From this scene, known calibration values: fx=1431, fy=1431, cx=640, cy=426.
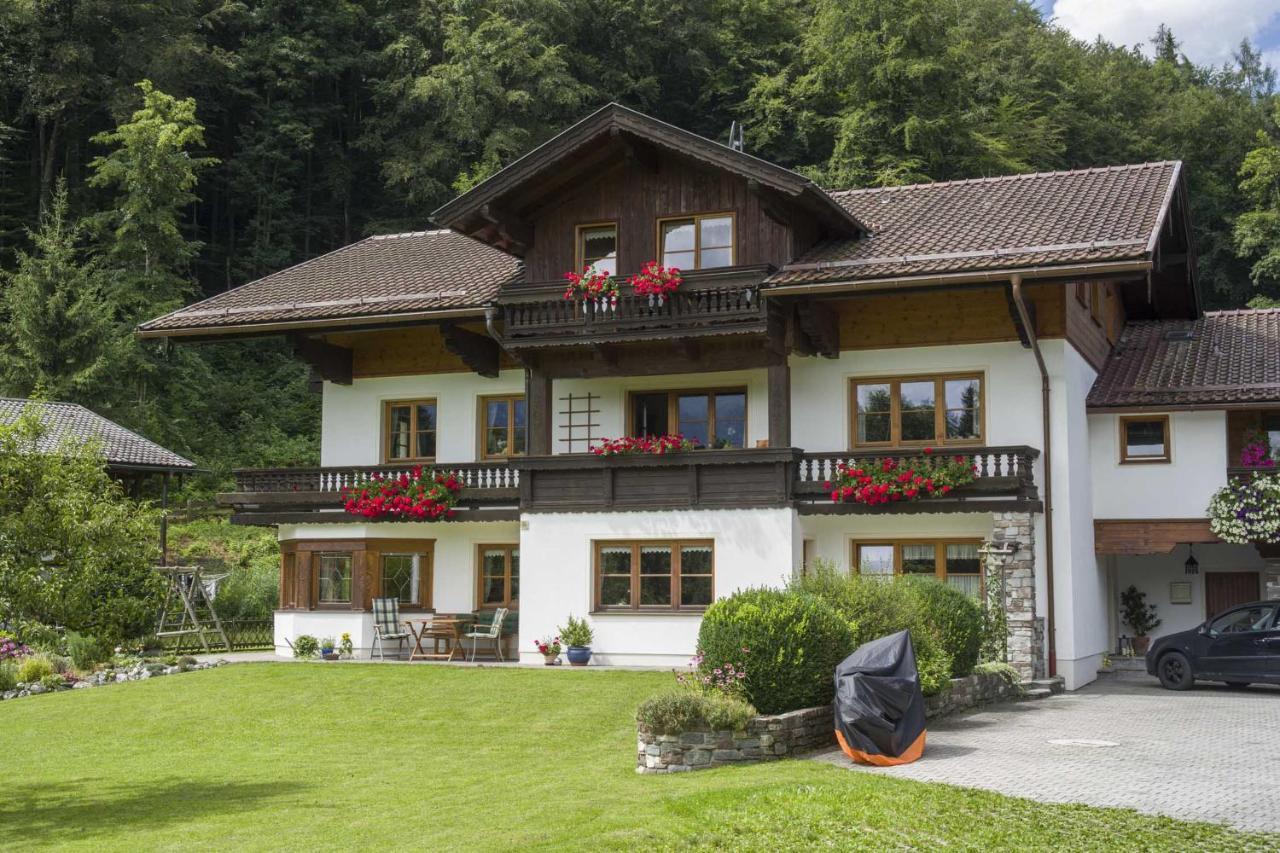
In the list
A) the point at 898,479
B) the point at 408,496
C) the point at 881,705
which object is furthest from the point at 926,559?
the point at 881,705

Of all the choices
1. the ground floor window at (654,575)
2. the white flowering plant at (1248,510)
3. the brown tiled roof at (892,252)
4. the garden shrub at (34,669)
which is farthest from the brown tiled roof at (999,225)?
the garden shrub at (34,669)

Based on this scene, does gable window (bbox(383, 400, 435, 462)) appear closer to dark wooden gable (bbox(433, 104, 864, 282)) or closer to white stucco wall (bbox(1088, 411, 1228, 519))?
dark wooden gable (bbox(433, 104, 864, 282))

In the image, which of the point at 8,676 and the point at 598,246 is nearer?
the point at 8,676

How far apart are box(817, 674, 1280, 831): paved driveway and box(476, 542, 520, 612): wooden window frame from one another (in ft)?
32.7

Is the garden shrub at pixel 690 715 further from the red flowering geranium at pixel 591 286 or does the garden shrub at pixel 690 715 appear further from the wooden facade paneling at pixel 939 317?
the red flowering geranium at pixel 591 286

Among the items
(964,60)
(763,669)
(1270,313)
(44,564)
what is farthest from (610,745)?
(964,60)

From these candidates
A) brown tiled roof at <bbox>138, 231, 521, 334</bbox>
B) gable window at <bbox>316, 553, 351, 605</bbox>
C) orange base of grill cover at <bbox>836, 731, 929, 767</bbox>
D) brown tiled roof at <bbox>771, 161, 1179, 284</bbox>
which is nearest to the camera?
orange base of grill cover at <bbox>836, 731, 929, 767</bbox>

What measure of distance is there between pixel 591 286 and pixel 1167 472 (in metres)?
9.78

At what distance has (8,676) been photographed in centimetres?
2103

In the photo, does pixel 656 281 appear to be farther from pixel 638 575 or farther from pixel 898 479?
pixel 898 479

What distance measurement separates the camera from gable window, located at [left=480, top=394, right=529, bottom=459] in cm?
2586

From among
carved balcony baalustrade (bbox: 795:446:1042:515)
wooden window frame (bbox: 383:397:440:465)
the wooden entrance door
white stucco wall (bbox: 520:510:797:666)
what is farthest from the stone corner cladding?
the wooden entrance door

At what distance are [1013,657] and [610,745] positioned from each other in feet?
24.9

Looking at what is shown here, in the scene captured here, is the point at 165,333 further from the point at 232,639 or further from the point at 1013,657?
the point at 1013,657
